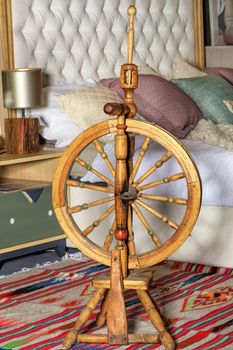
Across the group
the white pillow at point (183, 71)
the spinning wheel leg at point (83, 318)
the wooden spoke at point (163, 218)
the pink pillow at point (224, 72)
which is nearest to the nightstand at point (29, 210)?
the spinning wheel leg at point (83, 318)

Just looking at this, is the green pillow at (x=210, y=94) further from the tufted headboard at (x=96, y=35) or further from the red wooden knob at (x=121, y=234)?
the red wooden knob at (x=121, y=234)

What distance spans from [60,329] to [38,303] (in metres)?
0.37

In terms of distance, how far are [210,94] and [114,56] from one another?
710 millimetres

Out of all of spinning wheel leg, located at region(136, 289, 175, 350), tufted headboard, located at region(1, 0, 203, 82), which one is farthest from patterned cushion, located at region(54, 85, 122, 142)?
spinning wheel leg, located at region(136, 289, 175, 350)

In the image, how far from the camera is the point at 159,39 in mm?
5648

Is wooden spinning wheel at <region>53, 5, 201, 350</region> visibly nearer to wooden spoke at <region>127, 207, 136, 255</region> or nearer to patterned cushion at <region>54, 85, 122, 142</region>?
wooden spoke at <region>127, 207, 136, 255</region>

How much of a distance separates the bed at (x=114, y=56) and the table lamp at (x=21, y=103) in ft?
0.79

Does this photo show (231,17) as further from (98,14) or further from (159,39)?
(98,14)

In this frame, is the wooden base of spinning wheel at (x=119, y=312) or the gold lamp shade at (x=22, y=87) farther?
the gold lamp shade at (x=22, y=87)

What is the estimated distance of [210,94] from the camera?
4984mm

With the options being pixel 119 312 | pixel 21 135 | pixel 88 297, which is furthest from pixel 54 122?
pixel 119 312

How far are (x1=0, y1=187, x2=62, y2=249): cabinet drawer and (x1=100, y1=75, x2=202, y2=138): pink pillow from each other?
0.83 metres

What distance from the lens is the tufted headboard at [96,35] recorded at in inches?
181

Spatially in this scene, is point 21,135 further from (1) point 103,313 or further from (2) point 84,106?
(1) point 103,313
